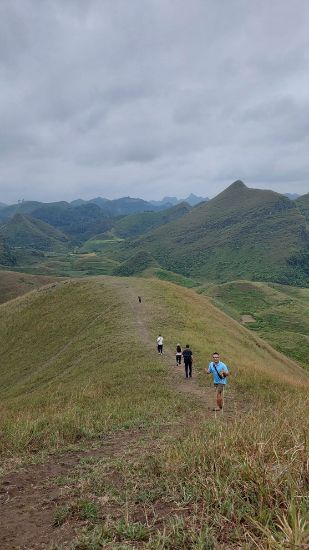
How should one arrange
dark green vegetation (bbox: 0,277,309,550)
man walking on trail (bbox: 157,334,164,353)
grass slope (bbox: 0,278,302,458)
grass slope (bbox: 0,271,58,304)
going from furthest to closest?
1. grass slope (bbox: 0,271,58,304)
2. man walking on trail (bbox: 157,334,164,353)
3. grass slope (bbox: 0,278,302,458)
4. dark green vegetation (bbox: 0,277,309,550)

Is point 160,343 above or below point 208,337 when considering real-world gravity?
above

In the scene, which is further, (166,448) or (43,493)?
(166,448)

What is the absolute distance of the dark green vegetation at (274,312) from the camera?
76.6 meters

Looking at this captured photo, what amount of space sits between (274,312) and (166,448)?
105 metres

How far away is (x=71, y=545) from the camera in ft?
21.4

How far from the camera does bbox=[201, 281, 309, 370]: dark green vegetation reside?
251ft

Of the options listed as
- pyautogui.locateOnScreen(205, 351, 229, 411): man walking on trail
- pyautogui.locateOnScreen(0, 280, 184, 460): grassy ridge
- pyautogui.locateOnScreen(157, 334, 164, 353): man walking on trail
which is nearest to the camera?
pyautogui.locateOnScreen(0, 280, 184, 460): grassy ridge

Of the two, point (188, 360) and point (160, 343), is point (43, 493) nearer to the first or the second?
point (188, 360)

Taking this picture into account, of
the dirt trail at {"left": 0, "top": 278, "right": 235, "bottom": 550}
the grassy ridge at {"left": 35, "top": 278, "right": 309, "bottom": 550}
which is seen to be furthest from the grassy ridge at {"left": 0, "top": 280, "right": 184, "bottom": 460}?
the grassy ridge at {"left": 35, "top": 278, "right": 309, "bottom": 550}

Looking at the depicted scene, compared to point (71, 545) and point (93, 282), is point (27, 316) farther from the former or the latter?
point (71, 545)

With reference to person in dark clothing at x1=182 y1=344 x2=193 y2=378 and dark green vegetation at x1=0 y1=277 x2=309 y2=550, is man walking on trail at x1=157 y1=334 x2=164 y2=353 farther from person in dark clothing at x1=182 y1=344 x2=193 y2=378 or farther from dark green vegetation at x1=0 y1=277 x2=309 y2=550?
person in dark clothing at x1=182 y1=344 x2=193 y2=378

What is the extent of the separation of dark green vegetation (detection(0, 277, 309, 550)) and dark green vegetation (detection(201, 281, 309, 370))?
4390 centimetres

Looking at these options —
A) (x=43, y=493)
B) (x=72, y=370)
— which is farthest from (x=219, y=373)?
(x=72, y=370)

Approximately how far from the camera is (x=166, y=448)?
10.2 m
